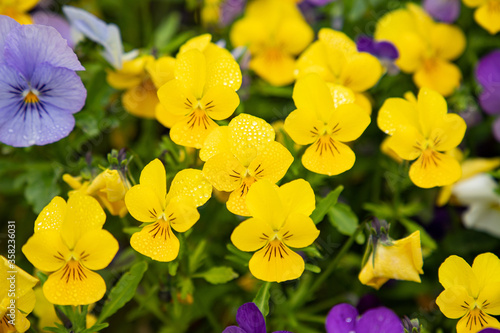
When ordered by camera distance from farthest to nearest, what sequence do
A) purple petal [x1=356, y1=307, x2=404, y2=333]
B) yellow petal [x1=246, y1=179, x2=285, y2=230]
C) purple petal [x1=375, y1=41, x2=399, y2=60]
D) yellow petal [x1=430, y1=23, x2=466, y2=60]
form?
1. yellow petal [x1=430, y1=23, x2=466, y2=60]
2. purple petal [x1=375, y1=41, x2=399, y2=60]
3. purple petal [x1=356, y1=307, x2=404, y2=333]
4. yellow petal [x1=246, y1=179, x2=285, y2=230]

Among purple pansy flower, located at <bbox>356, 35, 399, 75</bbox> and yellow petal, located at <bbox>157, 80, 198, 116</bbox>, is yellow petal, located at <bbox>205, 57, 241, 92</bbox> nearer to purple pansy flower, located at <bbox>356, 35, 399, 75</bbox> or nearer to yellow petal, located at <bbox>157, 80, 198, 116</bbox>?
yellow petal, located at <bbox>157, 80, 198, 116</bbox>

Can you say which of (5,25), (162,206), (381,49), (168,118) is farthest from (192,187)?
(381,49)

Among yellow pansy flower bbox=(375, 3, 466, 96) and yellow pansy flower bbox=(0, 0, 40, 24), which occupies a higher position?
yellow pansy flower bbox=(0, 0, 40, 24)

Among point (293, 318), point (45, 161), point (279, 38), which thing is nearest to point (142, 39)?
point (279, 38)

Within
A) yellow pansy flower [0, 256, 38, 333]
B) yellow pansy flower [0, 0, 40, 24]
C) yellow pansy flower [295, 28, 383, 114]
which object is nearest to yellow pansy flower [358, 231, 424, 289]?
yellow pansy flower [295, 28, 383, 114]

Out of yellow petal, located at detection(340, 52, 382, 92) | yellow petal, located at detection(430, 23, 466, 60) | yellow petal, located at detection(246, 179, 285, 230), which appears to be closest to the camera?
yellow petal, located at detection(246, 179, 285, 230)

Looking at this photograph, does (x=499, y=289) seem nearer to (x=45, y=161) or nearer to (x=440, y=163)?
(x=440, y=163)

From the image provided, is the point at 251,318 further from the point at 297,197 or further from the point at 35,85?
the point at 35,85
